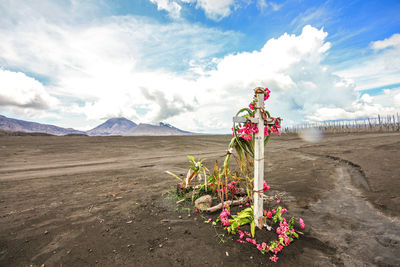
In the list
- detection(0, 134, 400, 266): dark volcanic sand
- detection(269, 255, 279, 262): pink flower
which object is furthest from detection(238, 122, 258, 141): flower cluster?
detection(269, 255, 279, 262): pink flower

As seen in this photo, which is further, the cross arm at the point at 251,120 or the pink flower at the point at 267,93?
the pink flower at the point at 267,93

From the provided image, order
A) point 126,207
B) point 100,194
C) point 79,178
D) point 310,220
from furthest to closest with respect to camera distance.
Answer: point 79,178, point 100,194, point 126,207, point 310,220

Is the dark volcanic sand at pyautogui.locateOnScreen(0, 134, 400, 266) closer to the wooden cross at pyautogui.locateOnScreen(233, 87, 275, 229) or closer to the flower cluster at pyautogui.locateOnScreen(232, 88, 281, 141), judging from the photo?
the wooden cross at pyautogui.locateOnScreen(233, 87, 275, 229)

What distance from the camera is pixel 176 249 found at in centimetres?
281

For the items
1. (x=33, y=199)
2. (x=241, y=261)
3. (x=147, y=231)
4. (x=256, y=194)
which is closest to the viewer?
(x=241, y=261)

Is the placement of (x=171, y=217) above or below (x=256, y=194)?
below

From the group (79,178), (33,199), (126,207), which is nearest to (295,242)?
(126,207)

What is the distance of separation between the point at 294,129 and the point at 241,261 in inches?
3611

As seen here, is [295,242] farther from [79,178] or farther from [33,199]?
[79,178]

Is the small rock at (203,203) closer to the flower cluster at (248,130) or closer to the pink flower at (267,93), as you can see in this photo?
the flower cluster at (248,130)

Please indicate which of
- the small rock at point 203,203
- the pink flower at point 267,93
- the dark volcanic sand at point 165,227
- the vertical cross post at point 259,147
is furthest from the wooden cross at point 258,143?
the small rock at point 203,203

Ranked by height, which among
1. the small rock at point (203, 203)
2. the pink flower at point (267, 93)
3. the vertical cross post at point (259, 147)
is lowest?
the small rock at point (203, 203)

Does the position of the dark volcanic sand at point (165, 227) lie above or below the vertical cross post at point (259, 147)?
below

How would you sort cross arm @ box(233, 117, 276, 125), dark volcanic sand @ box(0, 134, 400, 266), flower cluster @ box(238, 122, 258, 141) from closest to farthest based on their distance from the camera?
dark volcanic sand @ box(0, 134, 400, 266)
cross arm @ box(233, 117, 276, 125)
flower cluster @ box(238, 122, 258, 141)
